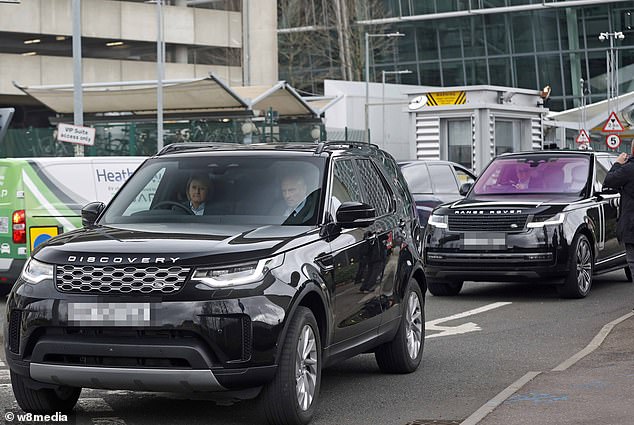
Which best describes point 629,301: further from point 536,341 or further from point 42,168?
point 42,168

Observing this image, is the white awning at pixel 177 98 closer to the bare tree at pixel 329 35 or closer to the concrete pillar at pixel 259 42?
the concrete pillar at pixel 259 42

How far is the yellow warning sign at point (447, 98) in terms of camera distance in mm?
31500

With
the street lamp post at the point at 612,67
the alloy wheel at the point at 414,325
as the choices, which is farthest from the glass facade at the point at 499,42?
the alloy wheel at the point at 414,325

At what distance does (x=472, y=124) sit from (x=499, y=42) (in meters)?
48.9

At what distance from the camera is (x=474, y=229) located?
14570 mm

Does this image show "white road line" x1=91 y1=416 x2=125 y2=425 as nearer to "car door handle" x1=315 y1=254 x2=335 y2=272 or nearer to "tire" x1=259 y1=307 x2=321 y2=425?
"tire" x1=259 y1=307 x2=321 y2=425

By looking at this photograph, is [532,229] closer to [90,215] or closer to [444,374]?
[444,374]

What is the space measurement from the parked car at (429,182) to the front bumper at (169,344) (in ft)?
46.4

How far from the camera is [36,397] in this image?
291 inches

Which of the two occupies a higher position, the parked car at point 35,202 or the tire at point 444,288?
the parked car at point 35,202

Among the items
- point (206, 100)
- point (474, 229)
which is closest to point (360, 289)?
point (474, 229)

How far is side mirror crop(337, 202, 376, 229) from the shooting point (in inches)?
314

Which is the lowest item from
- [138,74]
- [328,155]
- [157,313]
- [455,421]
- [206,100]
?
[455,421]

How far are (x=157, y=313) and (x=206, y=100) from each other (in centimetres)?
3309
